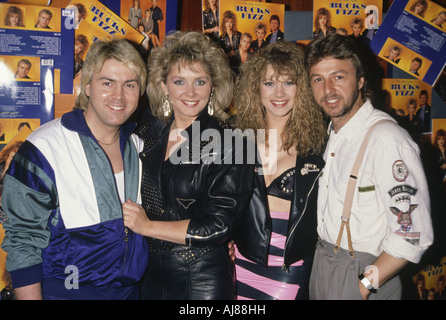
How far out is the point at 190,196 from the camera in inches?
80.4

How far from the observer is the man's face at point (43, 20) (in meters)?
2.44

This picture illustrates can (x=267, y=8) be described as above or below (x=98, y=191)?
above

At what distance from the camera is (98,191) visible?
1895 millimetres

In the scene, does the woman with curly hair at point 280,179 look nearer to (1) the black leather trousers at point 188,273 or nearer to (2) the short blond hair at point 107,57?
(1) the black leather trousers at point 188,273

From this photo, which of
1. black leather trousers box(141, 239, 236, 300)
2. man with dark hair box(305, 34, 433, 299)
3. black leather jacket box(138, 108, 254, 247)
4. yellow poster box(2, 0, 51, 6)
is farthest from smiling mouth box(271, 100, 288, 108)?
yellow poster box(2, 0, 51, 6)

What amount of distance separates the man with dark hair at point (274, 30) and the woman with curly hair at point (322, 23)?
294 mm

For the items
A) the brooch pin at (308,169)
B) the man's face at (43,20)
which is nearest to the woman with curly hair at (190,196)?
the brooch pin at (308,169)

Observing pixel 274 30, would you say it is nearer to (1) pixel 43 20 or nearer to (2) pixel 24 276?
(1) pixel 43 20

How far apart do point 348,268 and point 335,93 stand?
1.05 meters

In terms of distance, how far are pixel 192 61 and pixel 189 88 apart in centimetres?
17

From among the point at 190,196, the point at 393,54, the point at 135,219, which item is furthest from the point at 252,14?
the point at 135,219

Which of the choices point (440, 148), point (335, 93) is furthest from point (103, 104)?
point (440, 148)
